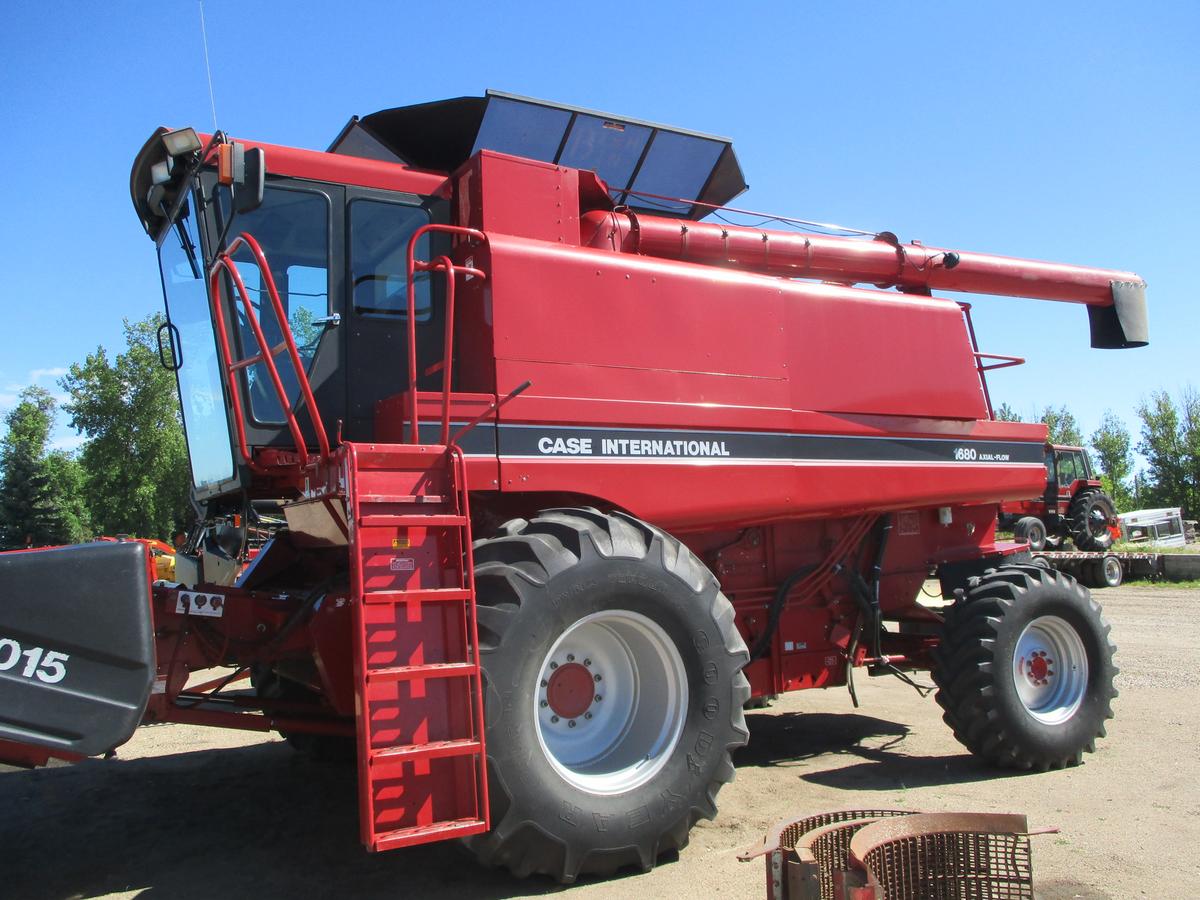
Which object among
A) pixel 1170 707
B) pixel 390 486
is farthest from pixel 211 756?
pixel 1170 707

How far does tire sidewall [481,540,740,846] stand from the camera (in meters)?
3.83

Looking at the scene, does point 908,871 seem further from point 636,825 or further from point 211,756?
point 211,756

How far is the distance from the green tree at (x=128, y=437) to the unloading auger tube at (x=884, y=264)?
49.2m

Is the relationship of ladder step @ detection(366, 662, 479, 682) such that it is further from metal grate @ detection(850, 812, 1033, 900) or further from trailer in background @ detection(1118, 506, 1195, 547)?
trailer in background @ detection(1118, 506, 1195, 547)

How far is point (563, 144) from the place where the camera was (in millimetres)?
5777

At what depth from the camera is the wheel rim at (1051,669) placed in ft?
20.1

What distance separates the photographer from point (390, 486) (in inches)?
155

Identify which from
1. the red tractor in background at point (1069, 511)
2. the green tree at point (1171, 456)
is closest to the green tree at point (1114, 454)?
the green tree at point (1171, 456)

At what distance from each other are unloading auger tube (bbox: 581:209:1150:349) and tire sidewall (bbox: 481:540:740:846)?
2.35 meters

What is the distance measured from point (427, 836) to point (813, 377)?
355cm

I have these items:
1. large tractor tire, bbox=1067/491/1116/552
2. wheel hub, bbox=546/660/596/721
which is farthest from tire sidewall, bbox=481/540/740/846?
large tractor tire, bbox=1067/491/1116/552

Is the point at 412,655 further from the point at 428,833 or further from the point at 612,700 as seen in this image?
the point at 612,700

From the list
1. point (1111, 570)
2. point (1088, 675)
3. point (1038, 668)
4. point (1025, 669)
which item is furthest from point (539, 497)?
point (1111, 570)

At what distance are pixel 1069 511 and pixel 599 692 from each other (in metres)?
→ 23.0
